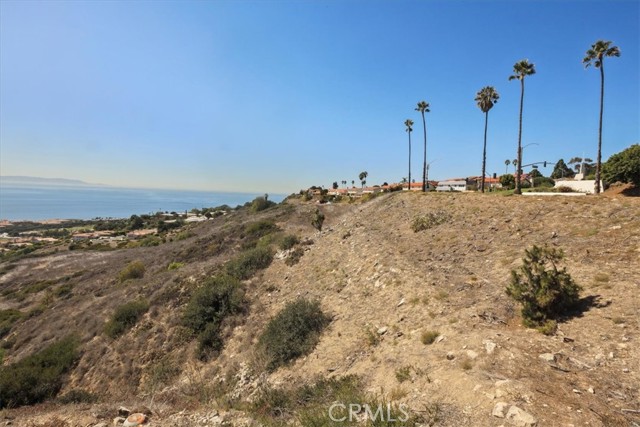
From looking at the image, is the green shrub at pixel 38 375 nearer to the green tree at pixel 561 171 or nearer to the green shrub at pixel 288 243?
the green shrub at pixel 288 243

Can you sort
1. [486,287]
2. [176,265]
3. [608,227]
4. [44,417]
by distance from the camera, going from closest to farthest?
[44,417]
[486,287]
[608,227]
[176,265]

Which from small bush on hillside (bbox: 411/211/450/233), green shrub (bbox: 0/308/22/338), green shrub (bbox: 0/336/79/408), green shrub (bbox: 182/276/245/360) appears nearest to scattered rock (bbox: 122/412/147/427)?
green shrub (bbox: 182/276/245/360)

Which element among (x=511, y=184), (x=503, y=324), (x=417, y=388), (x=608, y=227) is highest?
(x=511, y=184)

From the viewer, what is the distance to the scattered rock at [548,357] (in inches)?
276

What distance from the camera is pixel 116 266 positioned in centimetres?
3891

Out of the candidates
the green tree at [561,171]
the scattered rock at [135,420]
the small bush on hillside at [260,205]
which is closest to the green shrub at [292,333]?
the scattered rock at [135,420]

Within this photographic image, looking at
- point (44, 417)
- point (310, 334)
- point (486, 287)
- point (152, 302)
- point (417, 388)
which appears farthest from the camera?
point (152, 302)

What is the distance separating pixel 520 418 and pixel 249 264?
2063 centimetres

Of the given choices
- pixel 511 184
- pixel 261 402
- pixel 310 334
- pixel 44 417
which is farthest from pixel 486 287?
pixel 511 184

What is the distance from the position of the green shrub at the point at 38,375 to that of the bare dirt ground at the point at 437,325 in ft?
2.63

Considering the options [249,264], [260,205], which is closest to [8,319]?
[249,264]

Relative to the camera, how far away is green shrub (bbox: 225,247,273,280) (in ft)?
73.7

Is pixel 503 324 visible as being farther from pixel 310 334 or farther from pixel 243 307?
pixel 243 307

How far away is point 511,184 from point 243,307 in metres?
57.5
